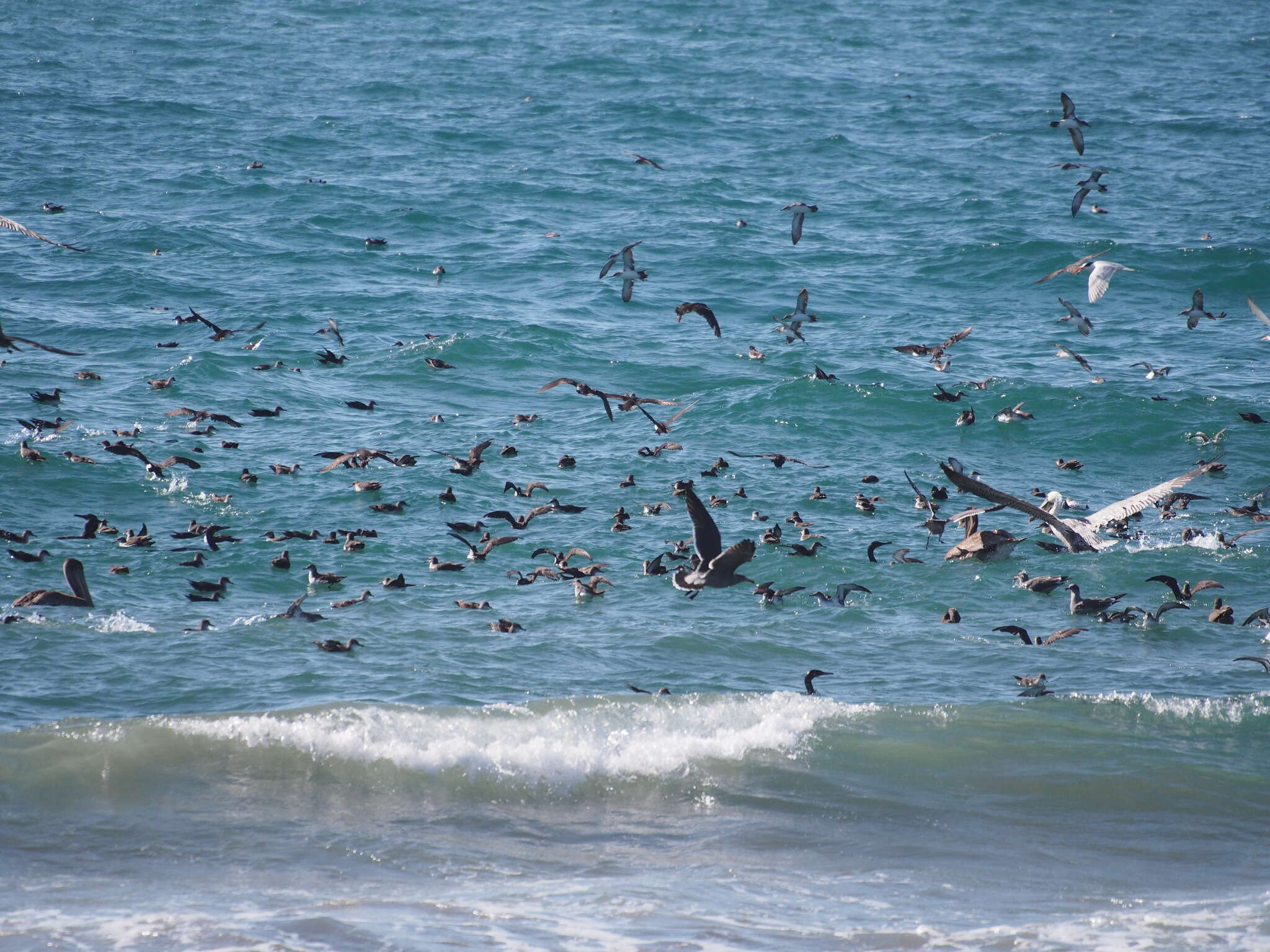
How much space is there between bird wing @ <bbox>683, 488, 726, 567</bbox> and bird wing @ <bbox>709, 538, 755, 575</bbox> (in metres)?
0.07

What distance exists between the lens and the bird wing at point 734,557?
31.4 ft

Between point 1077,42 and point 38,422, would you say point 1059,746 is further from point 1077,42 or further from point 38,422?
point 1077,42

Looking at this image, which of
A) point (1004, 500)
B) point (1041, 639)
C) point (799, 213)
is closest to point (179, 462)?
point (799, 213)

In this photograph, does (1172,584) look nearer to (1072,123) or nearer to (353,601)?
(353,601)

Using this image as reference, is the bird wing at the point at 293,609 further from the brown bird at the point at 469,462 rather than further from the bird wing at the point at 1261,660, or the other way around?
the bird wing at the point at 1261,660

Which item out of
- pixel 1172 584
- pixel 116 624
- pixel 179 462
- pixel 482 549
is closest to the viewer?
pixel 116 624

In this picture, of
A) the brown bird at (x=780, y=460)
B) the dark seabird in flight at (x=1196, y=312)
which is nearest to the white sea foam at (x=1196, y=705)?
the brown bird at (x=780, y=460)

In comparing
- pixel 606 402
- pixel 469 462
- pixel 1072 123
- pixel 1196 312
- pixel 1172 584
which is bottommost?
pixel 1172 584

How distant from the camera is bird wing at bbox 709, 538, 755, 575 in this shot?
957cm

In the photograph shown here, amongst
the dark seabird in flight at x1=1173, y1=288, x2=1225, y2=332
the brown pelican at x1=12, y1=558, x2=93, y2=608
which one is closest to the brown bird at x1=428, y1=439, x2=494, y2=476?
the brown pelican at x1=12, y1=558, x2=93, y2=608

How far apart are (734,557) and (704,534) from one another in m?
0.53

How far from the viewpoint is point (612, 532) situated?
703 inches

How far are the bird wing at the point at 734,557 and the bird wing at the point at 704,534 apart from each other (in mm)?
69

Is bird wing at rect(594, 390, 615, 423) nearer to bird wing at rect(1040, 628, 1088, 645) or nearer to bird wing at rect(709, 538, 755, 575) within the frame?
bird wing at rect(709, 538, 755, 575)
